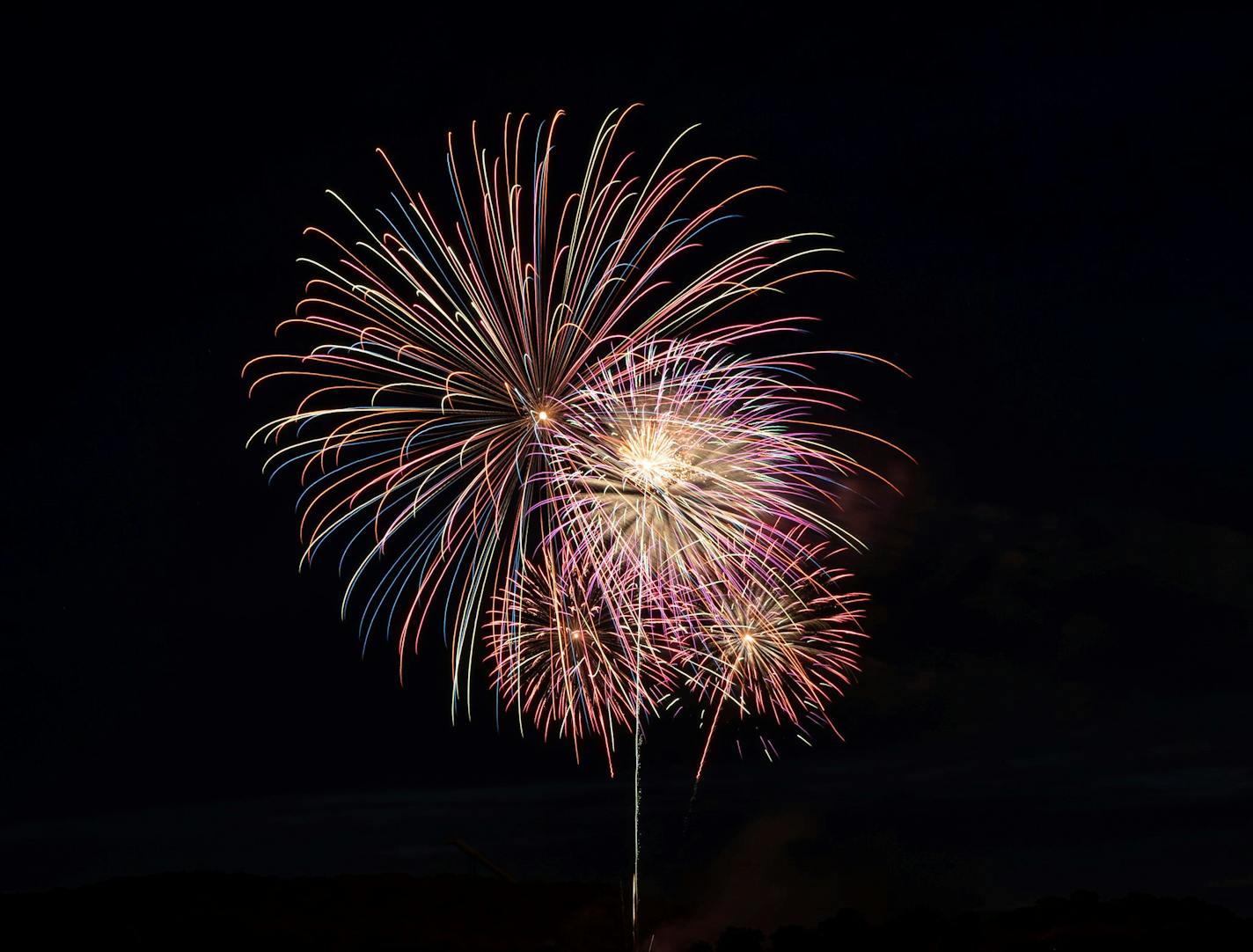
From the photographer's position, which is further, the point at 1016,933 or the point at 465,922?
the point at 465,922

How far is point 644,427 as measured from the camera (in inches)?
885

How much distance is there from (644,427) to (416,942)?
33.2 m

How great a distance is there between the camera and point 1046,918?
45438 mm

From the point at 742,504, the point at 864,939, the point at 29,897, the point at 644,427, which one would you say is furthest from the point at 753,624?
the point at 29,897

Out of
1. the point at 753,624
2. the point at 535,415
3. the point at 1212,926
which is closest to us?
the point at 535,415

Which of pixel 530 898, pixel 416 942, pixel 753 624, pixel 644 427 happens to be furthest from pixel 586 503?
pixel 530 898

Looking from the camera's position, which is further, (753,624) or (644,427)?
(753,624)

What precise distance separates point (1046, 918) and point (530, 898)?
951 inches

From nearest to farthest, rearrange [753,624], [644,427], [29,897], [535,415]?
[535,415]
[644,427]
[753,624]
[29,897]

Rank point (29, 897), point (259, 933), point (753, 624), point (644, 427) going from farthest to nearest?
point (29, 897) < point (259, 933) < point (753, 624) < point (644, 427)

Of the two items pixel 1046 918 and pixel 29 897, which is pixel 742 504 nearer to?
pixel 1046 918

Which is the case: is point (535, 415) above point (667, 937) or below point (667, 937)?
above

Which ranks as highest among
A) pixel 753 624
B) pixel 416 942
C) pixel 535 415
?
pixel 535 415

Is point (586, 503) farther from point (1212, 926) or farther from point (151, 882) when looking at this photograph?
point (151, 882)
